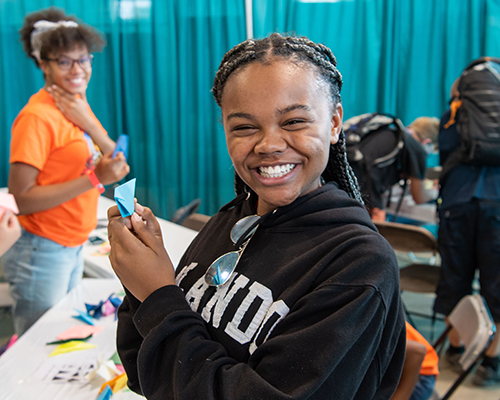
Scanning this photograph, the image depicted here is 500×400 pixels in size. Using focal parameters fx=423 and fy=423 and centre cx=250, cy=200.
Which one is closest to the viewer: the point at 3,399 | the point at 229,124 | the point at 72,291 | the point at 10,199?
the point at 229,124

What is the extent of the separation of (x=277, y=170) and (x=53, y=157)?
4.12 ft

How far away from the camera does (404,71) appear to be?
3590 millimetres

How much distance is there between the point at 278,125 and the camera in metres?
0.68

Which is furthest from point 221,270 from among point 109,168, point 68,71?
point 68,71

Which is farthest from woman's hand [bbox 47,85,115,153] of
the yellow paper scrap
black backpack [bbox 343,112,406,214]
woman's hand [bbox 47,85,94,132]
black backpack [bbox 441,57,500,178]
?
black backpack [bbox 441,57,500,178]

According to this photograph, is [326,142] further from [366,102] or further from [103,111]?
[103,111]

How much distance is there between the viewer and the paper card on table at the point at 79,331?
1.40 m

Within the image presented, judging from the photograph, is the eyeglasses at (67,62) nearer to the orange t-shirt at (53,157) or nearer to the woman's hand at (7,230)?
the orange t-shirt at (53,157)

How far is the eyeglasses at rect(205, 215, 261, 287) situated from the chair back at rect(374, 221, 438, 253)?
192cm

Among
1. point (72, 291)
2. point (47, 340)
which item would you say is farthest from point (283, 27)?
point (47, 340)

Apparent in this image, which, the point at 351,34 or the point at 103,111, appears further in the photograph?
the point at 103,111

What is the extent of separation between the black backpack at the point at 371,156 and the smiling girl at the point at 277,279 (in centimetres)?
171

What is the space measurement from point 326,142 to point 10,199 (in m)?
1.13

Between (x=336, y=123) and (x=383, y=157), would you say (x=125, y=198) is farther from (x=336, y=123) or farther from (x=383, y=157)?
(x=383, y=157)
